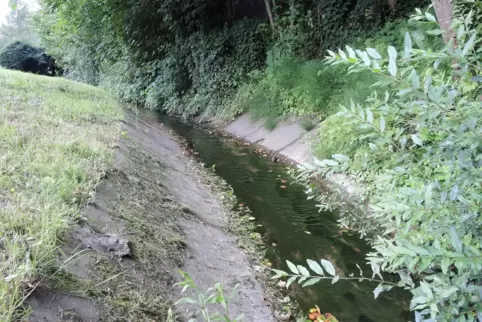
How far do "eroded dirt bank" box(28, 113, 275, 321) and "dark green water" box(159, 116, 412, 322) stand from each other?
0.50 meters

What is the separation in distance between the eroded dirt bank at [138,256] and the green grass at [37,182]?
109 mm

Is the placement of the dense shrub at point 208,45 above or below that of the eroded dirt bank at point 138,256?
above

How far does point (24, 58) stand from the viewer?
24.7m

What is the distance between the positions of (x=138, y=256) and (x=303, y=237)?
2.11 m

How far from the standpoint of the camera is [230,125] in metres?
10.9

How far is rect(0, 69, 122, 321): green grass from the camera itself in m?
1.85

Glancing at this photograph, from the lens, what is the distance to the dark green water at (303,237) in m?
3.06

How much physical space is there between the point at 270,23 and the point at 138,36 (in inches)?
271

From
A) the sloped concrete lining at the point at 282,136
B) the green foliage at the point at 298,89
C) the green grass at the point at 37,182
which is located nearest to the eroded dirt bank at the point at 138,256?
the green grass at the point at 37,182

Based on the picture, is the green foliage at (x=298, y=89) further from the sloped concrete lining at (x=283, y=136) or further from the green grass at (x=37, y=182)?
the green grass at (x=37, y=182)

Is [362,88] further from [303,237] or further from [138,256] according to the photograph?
[138,256]

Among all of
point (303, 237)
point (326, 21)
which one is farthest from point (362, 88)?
point (326, 21)

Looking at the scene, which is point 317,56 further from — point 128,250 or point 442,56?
point 442,56

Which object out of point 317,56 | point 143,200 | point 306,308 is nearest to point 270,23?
point 317,56
